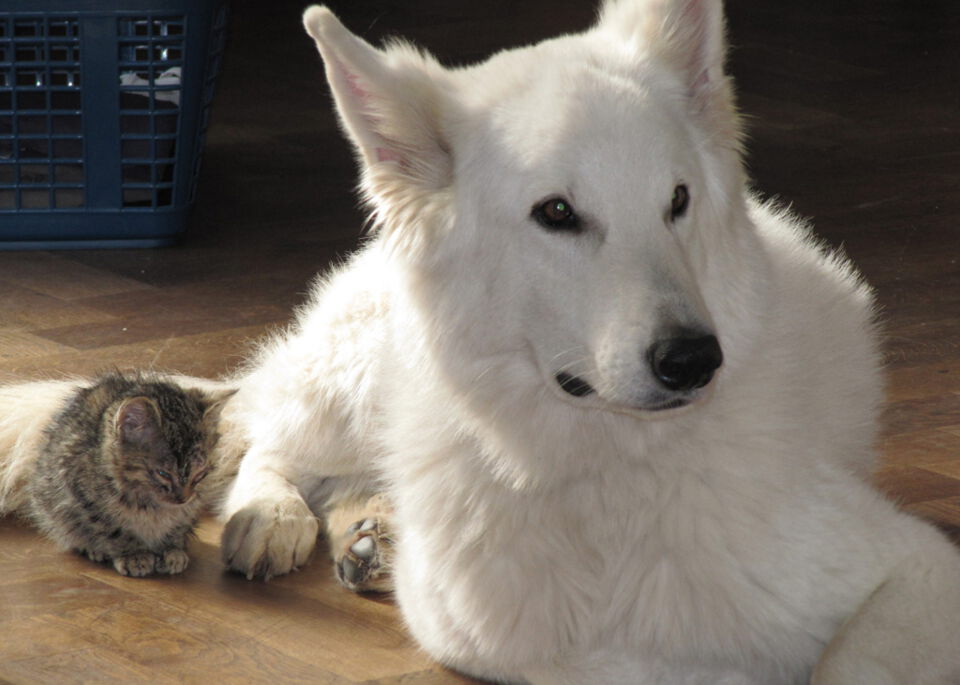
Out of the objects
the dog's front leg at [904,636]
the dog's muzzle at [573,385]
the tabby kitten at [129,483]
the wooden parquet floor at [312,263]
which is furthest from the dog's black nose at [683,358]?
the tabby kitten at [129,483]

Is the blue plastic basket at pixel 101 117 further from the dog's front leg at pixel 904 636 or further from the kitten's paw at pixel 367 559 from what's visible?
the dog's front leg at pixel 904 636

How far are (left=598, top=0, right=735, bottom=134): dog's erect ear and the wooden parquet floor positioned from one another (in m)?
1.09

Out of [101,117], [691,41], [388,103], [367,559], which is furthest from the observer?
[101,117]

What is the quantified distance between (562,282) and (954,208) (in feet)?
11.5

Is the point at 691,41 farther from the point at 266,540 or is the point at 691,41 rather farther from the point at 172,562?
the point at 172,562

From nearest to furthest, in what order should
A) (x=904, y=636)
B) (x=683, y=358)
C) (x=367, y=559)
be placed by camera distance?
(x=683, y=358), (x=904, y=636), (x=367, y=559)

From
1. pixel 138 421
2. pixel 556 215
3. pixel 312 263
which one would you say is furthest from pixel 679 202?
pixel 312 263

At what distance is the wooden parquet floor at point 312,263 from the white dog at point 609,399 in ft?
1.06

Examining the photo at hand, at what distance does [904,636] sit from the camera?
2.00 metres

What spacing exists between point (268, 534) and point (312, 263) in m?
1.96

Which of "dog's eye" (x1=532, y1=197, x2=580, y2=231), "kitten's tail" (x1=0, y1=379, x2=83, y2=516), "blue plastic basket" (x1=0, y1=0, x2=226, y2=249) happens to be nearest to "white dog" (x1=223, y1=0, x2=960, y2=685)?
"dog's eye" (x1=532, y1=197, x2=580, y2=231)

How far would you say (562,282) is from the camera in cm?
204

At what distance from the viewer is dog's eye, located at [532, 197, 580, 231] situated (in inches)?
79.7

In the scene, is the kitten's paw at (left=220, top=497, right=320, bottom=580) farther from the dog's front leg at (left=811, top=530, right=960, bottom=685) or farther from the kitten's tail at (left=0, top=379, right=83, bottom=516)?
the dog's front leg at (left=811, top=530, right=960, bottom=685)
